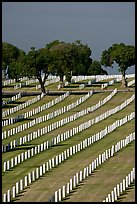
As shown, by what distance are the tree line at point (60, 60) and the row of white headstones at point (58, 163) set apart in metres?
58.7

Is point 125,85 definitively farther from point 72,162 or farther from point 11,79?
point 72,162

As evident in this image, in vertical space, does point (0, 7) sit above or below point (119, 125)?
above

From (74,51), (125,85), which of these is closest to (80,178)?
(125,85)

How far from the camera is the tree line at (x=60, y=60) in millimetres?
121875

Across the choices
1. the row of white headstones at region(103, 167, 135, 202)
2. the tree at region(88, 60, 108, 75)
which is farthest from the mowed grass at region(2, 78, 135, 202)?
the tree at region(88, 60, 108, 75)

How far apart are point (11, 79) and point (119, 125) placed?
84.3 m

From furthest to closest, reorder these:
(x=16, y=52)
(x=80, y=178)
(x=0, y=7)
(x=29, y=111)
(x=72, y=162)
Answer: (x=16, y=52) → (x=29, y=111) → (x=72, y=162) → (x=80, y=178) → (x=0, y=7)

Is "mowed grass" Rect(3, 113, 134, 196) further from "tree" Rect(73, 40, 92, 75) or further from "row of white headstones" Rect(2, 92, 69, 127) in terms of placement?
"tree" Rect(73, 40, 92, 75)

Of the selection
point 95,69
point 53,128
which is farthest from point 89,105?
point 95,69

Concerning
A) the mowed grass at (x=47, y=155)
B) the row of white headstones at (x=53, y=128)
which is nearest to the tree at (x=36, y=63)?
the row of white headstones at (x=53, y=128)

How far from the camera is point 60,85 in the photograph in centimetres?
13062

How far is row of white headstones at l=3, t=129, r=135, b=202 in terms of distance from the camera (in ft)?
126

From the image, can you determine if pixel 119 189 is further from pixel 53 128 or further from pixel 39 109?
pixel 39 109

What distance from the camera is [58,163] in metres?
51.4
